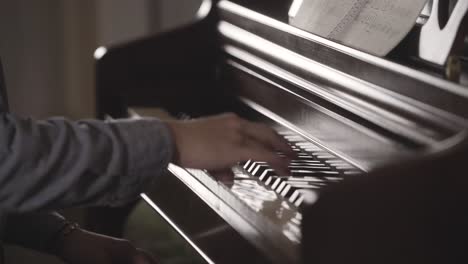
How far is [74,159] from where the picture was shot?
44.7 inches

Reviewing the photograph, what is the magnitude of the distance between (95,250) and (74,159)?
1.49 feet

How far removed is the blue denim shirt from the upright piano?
0.21 meters

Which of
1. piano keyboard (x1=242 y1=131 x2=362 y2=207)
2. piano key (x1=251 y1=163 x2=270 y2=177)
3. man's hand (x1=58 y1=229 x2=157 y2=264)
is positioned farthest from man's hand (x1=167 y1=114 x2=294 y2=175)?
man's hand (x1=58 y1=229 x2=157 y2=264)

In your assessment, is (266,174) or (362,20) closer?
(266,174)

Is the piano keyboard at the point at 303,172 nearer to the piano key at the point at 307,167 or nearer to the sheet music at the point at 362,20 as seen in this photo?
the piano key at the point at 307,167

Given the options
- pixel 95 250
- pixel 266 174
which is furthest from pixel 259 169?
pixel 95 250

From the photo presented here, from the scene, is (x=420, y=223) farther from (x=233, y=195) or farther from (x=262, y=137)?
(x=233, y=195)

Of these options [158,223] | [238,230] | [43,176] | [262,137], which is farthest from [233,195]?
[158,223]

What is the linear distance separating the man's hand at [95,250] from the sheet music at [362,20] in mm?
517

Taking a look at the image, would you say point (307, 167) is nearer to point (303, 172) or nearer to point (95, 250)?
point (303, 172)

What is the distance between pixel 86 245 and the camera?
156 cm

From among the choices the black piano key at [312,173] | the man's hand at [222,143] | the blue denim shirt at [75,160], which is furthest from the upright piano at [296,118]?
the blue denim shirt at [75,160]

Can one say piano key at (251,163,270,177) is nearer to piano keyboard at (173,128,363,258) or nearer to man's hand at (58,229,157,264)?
piano keyboard at (173,128,363,258)

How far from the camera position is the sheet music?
1.55m
